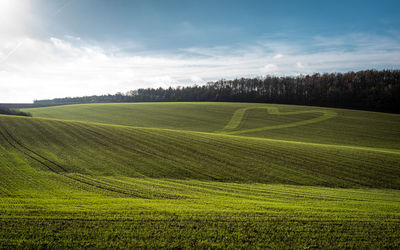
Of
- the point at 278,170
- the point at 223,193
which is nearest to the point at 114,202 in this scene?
the point at 223,193

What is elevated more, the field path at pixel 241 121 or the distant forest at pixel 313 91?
the distant forest at pixel 313 91

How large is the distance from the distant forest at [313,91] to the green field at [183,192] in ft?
161

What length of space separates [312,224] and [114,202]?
777 centimetres

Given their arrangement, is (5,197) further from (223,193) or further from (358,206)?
(358,206)

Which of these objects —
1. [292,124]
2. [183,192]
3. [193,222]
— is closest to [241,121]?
[292,124]

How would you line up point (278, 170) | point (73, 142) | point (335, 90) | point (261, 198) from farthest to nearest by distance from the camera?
point (335, 90), point (73, 142), point (278, 170), point (261, 198)

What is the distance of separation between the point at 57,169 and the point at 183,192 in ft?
32.4

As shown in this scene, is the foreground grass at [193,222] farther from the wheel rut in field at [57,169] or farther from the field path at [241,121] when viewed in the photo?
the field path at [241,121]

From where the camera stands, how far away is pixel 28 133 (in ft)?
88.5

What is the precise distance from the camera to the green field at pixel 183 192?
7121 mm

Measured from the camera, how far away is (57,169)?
1639cm

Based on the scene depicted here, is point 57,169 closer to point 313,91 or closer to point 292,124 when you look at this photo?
point 292,124

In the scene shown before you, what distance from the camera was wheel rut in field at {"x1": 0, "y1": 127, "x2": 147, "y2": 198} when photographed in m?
12.5

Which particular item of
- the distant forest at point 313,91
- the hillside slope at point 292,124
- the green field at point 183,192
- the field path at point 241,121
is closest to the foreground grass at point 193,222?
the green field at point 183,192
